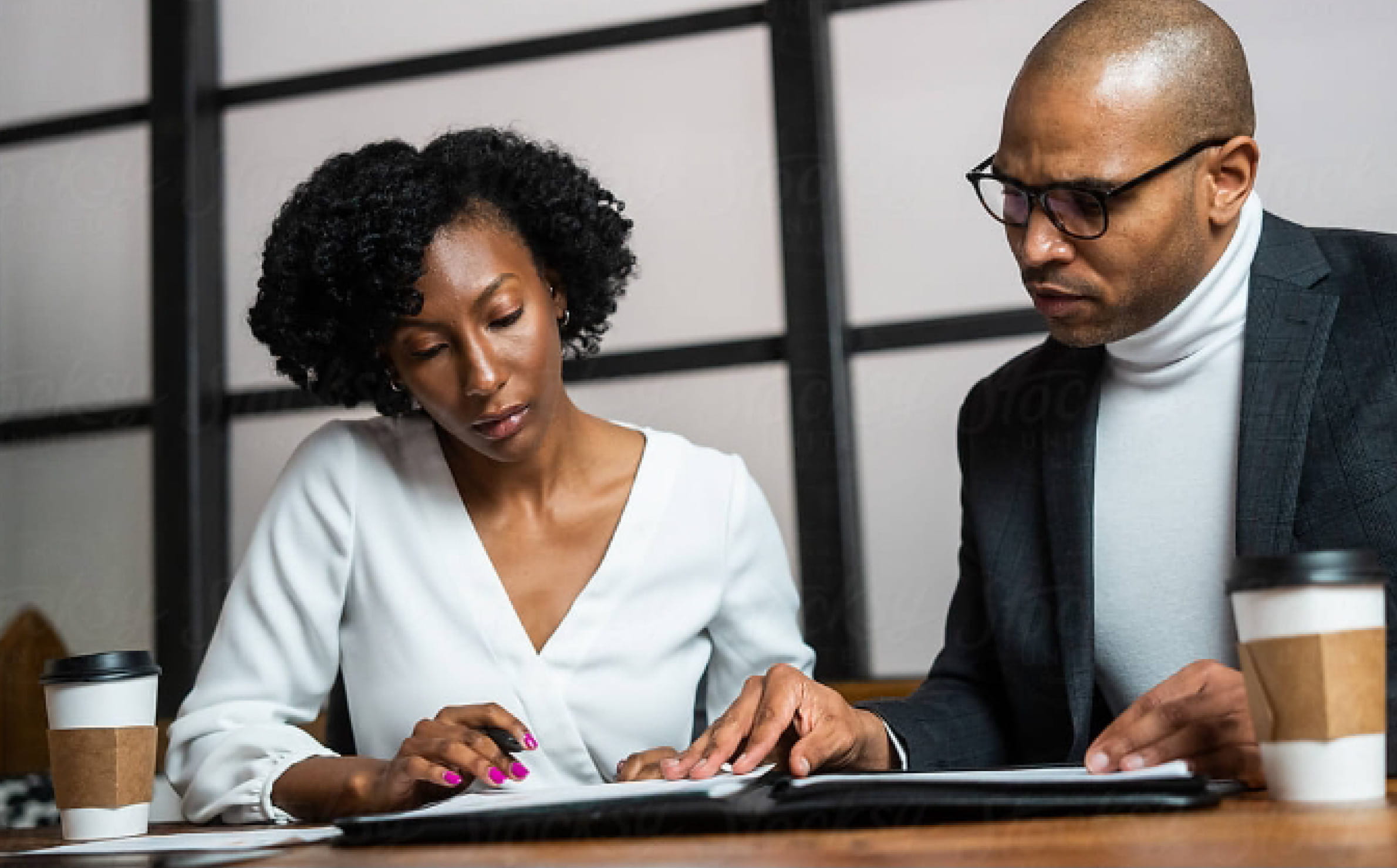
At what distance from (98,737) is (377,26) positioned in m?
2.14

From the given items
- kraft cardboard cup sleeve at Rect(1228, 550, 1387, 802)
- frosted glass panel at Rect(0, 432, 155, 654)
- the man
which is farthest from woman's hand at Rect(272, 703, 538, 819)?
frosted glass panel at Rect(0, 432, 155, 654)

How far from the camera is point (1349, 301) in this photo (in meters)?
1.29

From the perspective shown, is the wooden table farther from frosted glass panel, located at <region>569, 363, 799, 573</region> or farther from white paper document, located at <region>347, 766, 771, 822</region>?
frosted glass panel, located at <region>569, 363, 799, 573</region>

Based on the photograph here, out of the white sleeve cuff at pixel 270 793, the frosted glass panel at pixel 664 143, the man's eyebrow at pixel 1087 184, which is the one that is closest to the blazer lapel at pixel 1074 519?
the man's eyebrow at pixel 1087 184

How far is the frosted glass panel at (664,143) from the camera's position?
2.53m

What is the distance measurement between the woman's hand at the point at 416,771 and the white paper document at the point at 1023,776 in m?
0.26

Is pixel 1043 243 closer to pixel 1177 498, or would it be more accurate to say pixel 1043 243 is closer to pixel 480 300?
pixel 1177 498

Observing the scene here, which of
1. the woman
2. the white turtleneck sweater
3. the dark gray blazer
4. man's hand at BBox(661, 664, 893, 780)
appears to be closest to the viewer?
man's hand at BBox(661, 664, 893, 780)

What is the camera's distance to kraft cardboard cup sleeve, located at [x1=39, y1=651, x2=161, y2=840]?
41.1 inches

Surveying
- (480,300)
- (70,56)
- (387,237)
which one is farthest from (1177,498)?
(70,56)

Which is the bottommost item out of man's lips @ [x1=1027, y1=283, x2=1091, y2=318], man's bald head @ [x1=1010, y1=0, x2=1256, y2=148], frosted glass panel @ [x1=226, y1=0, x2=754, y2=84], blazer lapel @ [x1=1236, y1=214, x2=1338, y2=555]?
blazer lapel @ [x1=1236, y1=214, x2=1338, y2=555]

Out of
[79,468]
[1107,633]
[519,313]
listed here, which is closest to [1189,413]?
[1107,633]

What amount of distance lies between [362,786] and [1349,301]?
37.9 inches

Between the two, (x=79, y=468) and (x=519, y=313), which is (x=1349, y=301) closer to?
(x=519, y=313)
